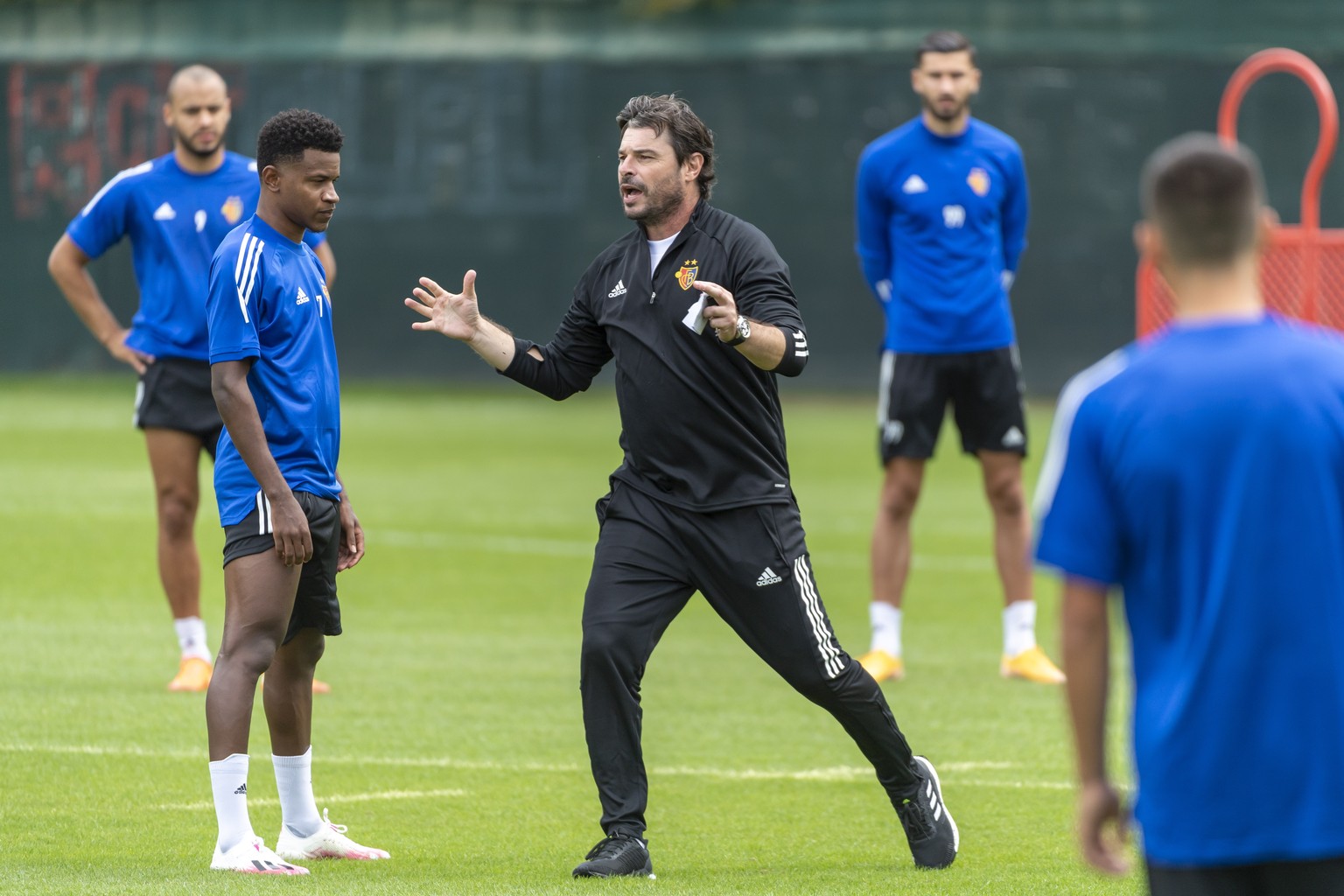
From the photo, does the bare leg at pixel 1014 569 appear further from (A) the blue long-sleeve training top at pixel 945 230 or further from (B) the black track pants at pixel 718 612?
(B) the black track pants at pixel 718 612

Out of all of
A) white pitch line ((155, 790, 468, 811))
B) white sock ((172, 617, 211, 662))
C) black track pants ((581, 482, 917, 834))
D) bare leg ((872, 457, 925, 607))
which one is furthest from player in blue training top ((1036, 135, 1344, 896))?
white sock ((172, 617, 211, 662))

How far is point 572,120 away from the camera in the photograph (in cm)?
2622

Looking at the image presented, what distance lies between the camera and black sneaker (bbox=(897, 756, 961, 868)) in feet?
20.0

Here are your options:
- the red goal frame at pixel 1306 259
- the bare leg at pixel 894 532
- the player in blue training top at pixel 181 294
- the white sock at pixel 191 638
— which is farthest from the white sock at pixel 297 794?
the red goal frame at pixel 1306 259

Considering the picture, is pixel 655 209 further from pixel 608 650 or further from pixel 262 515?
pixel 262 515

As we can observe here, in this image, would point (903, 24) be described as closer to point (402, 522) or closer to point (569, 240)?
point (569, 240)

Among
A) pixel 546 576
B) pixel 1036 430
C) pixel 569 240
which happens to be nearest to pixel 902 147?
pixel 546 576

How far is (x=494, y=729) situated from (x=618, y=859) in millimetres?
2604

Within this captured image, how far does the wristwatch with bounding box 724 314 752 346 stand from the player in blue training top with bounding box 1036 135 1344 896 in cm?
238

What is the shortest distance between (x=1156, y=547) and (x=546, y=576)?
9.79m

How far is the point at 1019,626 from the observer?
9.67m

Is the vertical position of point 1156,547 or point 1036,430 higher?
point 1156,547

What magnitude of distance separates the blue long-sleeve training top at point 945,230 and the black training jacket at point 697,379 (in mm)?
3693

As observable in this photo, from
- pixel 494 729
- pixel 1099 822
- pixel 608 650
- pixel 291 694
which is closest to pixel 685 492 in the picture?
pixel 608 650
